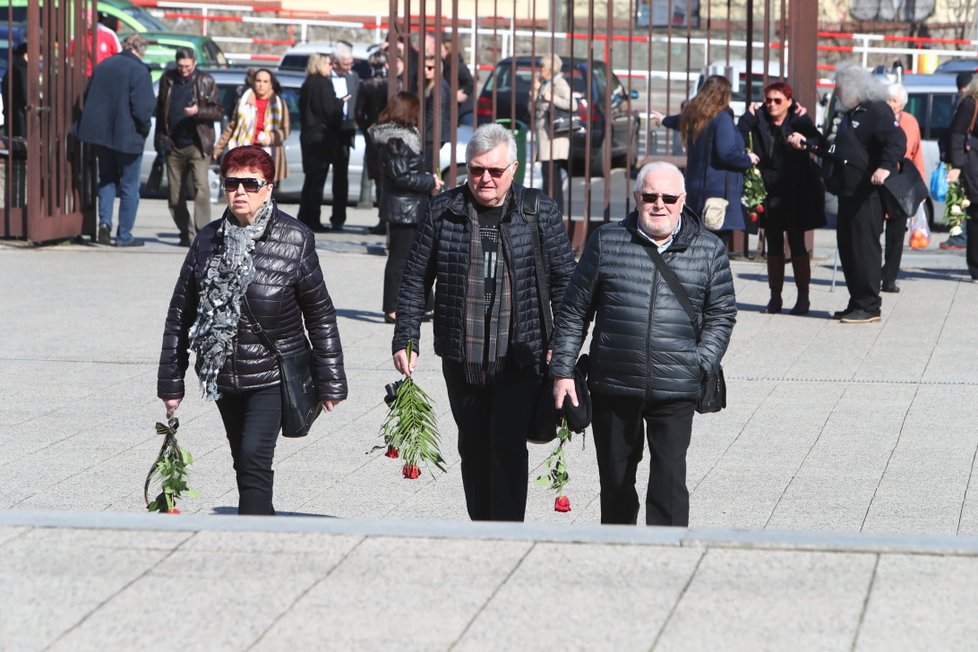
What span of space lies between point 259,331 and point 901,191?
6.63 meters

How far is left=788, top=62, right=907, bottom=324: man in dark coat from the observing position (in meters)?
11.3

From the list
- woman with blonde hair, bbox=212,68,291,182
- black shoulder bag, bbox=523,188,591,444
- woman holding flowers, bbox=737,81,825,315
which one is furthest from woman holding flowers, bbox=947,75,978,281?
black shoulder bag, bbox=523,188,591,444

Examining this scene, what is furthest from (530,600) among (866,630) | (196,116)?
(196,116)

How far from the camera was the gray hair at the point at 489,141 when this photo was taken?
610 cm

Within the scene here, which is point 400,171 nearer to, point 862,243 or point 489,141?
point 862,243

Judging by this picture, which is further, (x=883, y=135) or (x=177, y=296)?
(x=883, y=135)

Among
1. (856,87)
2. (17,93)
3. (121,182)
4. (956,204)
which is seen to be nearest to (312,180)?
(121,182)

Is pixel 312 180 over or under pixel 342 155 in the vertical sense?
under

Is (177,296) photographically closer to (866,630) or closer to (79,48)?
(866,630)

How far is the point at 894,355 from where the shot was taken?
410 inches

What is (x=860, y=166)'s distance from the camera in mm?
11422

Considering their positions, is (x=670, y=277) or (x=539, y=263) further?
(x=539, y=263)

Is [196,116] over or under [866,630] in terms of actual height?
over

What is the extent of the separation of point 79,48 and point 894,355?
27.0ft
